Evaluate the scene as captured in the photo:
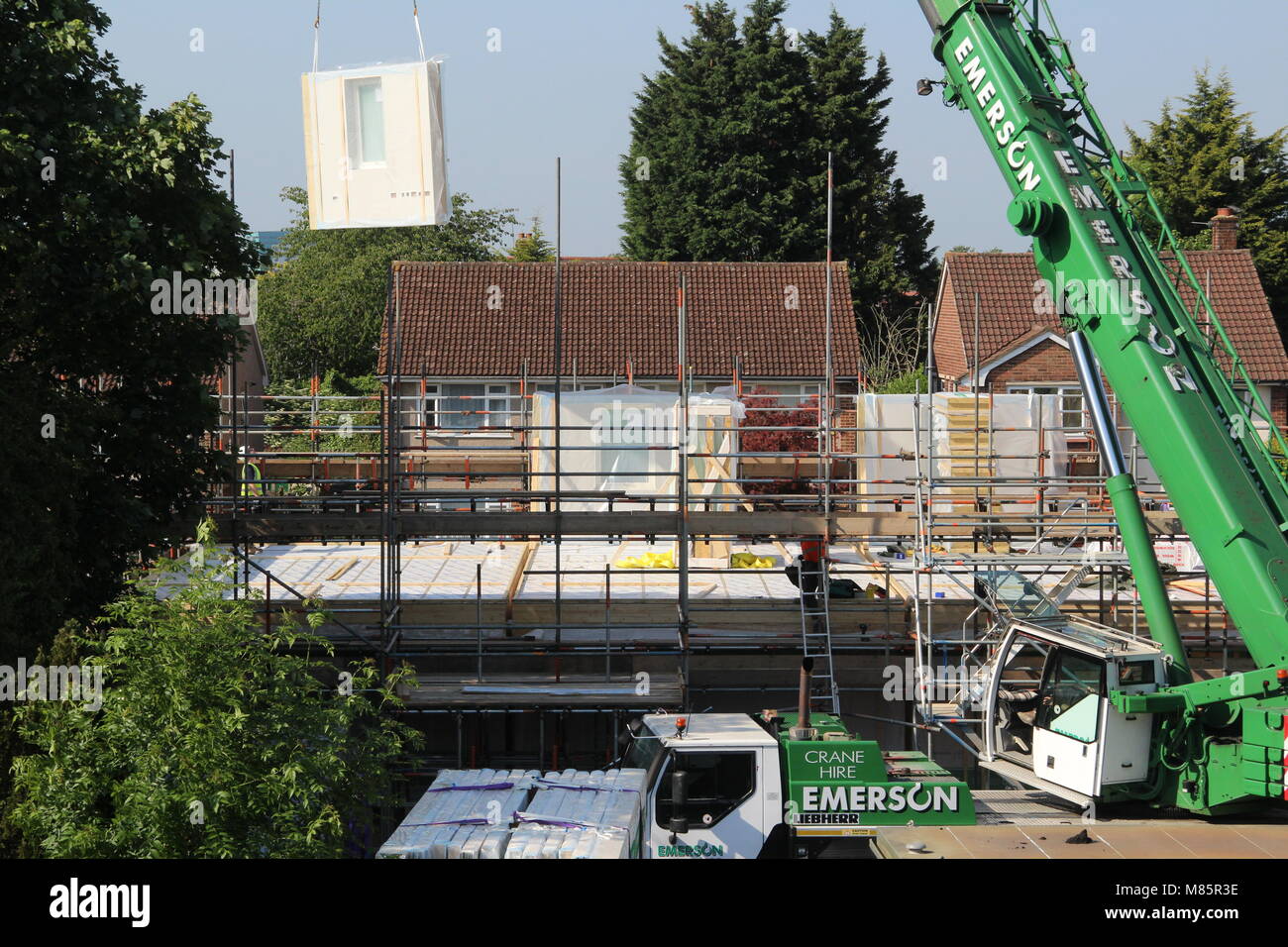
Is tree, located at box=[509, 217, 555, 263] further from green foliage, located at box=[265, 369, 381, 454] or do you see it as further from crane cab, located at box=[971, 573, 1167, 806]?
crane cab, located at box=[971, 573, 1167, 806]

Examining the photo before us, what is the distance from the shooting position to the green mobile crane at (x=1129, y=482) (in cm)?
1104

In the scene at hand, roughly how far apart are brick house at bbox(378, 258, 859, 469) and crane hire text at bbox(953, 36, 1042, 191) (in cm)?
1918

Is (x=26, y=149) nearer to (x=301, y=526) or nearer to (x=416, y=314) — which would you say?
(x=301, y=526)

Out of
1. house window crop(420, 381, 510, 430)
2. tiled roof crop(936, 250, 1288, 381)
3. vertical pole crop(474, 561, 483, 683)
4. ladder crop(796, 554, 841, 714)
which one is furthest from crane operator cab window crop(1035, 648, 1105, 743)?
house window crop(420, 381, 510, 430)

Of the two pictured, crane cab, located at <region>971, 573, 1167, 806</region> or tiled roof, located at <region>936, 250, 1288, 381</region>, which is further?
tiled roof, located at <region>936, 250, 1288, 381</region>

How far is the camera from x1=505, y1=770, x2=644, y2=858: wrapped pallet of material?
949cm

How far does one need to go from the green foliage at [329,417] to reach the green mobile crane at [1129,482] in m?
8.20

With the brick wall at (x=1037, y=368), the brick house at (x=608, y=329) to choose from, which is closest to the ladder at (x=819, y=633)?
the brick house at (x=608, y=329)

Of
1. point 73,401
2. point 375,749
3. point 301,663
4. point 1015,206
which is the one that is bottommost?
point 375,749

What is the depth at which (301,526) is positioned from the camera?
15.0 metres
